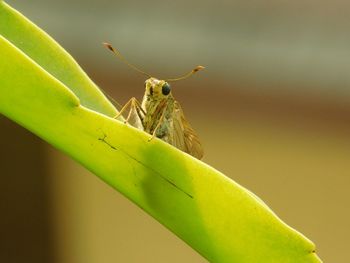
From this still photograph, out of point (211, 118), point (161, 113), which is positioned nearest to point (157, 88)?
point (161, 113)

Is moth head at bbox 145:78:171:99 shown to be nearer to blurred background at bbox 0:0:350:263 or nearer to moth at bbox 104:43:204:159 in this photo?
moth at bbox 104:43:204:159

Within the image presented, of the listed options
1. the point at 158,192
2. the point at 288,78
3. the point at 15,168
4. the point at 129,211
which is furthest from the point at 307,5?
the point at 158,192

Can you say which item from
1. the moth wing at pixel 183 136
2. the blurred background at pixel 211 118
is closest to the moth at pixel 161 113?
the moth wing at pixel 183 136

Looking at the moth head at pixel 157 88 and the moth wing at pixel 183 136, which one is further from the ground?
the moth head at pixel 157 88

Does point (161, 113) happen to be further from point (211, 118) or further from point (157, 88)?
point (211, 118)

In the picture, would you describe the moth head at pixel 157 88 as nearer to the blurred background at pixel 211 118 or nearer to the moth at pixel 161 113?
the moth at pixel 161 113
